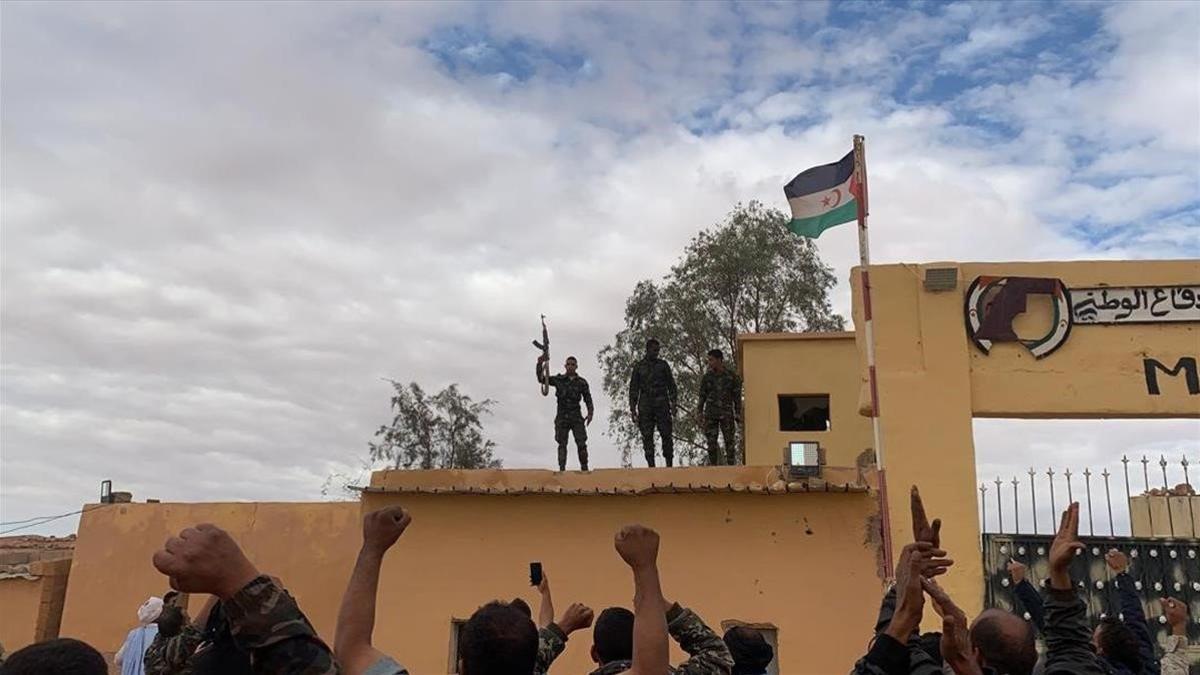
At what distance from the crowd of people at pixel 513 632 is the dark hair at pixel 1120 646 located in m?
0.89

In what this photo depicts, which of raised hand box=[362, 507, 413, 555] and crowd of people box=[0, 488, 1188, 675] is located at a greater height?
raised hand box=[362, 507, 413, 555]

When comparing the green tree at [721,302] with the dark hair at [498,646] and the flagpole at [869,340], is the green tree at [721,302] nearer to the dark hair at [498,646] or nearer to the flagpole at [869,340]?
the flagpole at [869,340]

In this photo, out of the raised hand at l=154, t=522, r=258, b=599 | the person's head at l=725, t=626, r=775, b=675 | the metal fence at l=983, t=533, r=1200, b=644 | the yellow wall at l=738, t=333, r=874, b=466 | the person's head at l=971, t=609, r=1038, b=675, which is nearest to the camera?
the raised hand at l=154, t=522, r=258, b=599

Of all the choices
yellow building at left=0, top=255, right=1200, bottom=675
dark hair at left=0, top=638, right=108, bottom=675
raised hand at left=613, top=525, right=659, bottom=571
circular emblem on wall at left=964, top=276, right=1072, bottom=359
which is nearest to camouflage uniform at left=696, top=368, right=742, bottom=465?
yellow building at left=0, top=255, right=1200, bottom=675

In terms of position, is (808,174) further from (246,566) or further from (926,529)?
(246,566)

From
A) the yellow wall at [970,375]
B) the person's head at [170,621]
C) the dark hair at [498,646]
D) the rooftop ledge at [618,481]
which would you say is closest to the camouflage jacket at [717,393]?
the rooftop ledge at [618,481]

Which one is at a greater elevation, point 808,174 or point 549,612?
point 808,174

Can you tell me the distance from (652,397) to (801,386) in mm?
4933

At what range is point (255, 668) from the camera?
1.69m

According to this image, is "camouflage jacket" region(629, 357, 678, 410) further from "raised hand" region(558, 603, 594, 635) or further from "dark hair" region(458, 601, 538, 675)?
"dark hair" region(458, 601, 538, 675)

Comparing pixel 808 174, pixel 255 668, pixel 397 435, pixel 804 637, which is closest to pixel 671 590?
pixel 804 637

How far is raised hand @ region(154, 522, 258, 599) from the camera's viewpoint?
163 centimetres

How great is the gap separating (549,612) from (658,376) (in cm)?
687

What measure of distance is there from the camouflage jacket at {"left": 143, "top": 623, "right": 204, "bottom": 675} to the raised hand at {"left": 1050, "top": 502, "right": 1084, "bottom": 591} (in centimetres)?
244
